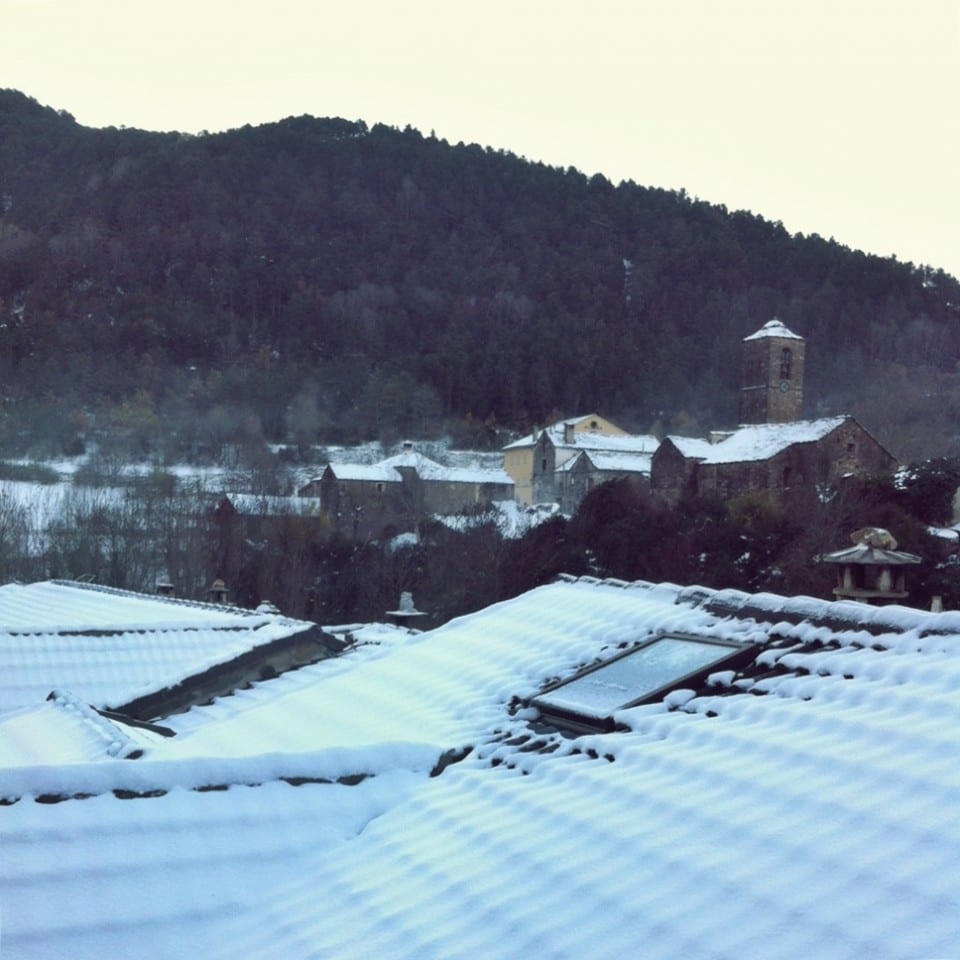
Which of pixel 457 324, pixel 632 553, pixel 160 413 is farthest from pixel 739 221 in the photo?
pixel 632 553

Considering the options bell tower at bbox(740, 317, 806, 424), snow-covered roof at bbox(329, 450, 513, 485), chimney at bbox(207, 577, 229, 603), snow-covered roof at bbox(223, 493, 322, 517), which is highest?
bell tower at bbox(740, 317, 806, 424)

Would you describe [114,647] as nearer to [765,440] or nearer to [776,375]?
[765,440]

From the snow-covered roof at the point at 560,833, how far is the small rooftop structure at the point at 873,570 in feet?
7.55

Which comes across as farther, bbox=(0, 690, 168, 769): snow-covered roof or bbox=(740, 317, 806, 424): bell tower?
bbox=(740, 317, 806, 424): bell tower

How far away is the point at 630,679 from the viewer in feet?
14.7

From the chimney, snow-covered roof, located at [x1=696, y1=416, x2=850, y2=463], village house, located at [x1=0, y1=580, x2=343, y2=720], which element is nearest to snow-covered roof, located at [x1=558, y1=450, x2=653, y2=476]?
snow-covered roof, located at [x1=696, y1=416, x2=850, y2=463]

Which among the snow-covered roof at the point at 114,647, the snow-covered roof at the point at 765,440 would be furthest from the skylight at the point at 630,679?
the snow-covered roof at the point at 765,440

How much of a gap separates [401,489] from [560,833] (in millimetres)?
48719

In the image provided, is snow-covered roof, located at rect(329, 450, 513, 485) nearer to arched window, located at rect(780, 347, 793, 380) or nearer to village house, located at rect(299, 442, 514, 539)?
village house, located at rect(299, 442, 514, 539)

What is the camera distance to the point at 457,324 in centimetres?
7894

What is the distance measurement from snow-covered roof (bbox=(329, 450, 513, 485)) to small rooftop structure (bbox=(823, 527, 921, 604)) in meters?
44.9

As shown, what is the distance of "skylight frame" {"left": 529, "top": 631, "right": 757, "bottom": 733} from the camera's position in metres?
4.10

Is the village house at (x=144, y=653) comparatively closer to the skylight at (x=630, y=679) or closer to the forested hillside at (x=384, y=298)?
the skylight at (x=630, y=679)

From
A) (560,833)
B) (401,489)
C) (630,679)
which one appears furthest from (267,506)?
(560,833)
